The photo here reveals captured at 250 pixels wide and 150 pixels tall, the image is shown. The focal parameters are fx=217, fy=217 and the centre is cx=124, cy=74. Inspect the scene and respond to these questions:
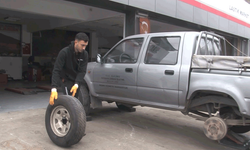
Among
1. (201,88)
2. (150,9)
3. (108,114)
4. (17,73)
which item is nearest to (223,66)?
(201,88)

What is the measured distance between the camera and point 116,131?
4613mm

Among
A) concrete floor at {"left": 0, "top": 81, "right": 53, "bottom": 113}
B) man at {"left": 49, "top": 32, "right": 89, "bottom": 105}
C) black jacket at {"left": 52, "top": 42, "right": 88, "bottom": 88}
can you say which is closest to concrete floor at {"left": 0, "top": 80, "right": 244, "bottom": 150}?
concrete floor at {"left": 0, "top": 81, "right": 53, "bottom": 113}

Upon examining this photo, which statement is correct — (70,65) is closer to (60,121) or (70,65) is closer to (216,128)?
(60,121)

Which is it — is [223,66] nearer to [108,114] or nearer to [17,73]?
[108,114]

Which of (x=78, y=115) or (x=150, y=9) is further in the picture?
(x=150, y=9)

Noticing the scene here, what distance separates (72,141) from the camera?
343cm

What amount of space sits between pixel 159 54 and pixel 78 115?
1926 millimetres

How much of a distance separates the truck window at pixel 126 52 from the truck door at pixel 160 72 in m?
0.27

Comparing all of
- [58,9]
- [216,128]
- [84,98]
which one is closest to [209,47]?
[216,128]

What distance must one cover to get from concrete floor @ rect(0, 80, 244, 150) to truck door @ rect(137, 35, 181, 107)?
811 millimetres

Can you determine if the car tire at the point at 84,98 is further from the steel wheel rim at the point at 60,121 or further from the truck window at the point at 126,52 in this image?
the steel wheel rim at the point at 60,121

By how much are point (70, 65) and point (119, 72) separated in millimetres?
1103

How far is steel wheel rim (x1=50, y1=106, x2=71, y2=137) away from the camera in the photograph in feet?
11.8

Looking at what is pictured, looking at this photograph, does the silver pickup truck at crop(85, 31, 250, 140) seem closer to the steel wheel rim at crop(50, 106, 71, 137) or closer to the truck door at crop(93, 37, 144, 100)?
the truck door at crop(93, 37, 144, 100)
